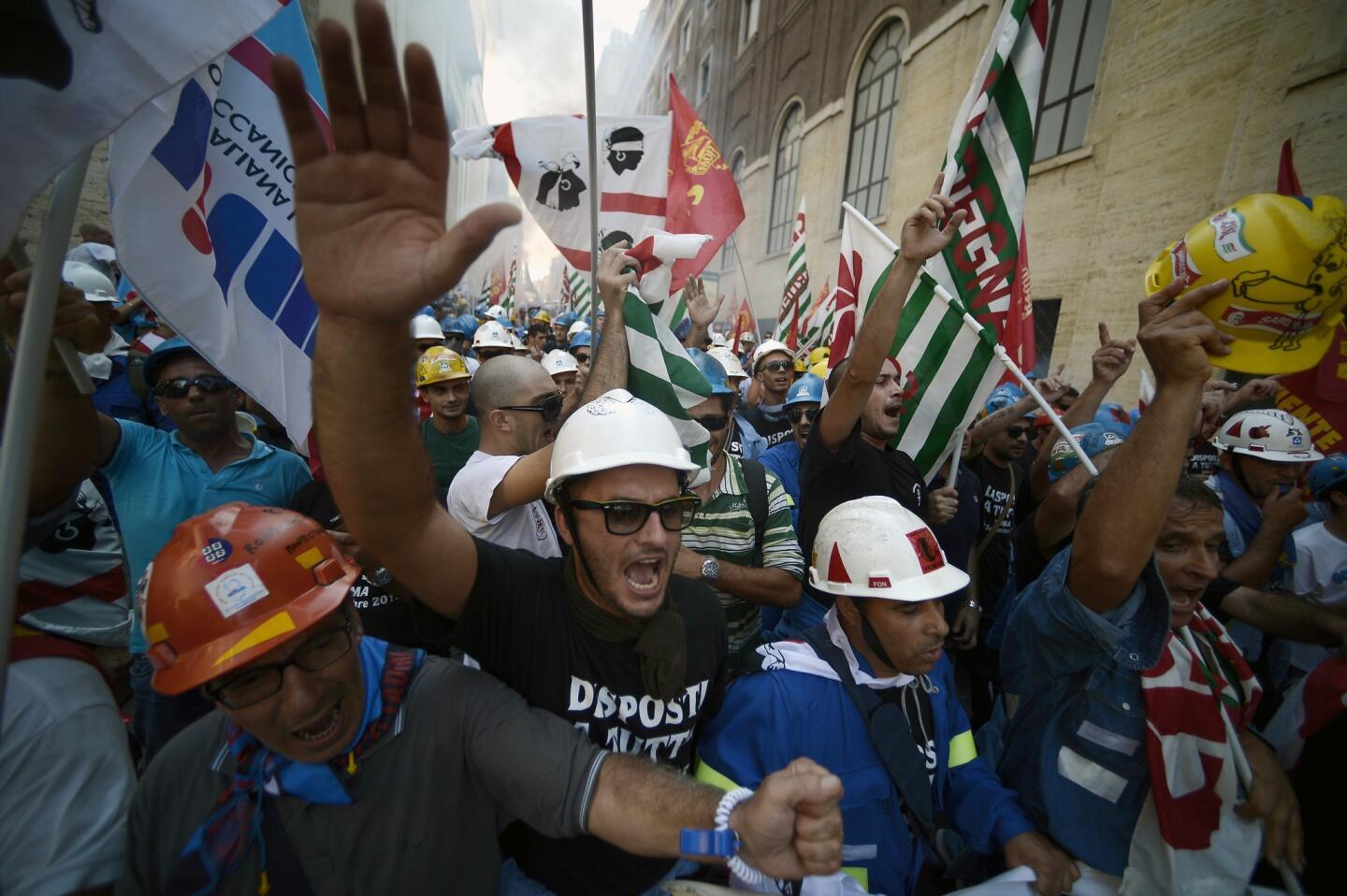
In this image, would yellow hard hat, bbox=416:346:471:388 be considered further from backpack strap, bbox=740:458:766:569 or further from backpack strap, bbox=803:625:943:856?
backpack strap, bbox=803:625:943:856

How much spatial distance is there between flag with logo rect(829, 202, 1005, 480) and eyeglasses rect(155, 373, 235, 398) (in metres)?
3.07

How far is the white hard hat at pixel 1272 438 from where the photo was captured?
3322mm

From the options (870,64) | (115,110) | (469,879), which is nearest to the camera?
(115,110)

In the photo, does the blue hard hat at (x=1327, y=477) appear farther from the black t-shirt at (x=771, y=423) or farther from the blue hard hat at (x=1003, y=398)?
the black t-shirt at (x=771, y=423)

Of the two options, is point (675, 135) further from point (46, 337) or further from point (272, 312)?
point (46, 337)

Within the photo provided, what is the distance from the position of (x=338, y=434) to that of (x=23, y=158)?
645mm

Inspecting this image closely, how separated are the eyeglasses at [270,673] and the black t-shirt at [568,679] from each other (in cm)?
28

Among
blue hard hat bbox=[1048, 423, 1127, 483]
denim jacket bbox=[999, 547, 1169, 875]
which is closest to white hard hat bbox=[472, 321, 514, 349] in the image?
blue hard hat bbox=[1048, 423, 1127, 483]

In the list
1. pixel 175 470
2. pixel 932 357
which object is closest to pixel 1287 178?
pixel 932 357

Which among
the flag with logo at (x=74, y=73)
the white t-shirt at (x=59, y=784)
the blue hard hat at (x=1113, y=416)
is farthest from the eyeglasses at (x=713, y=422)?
the blue hard hat at (x=1113, y=416)

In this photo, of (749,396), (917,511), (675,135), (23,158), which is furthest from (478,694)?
(749,396)

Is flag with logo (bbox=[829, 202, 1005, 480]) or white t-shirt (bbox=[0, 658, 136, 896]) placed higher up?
flag with logo (bbox=[829, 202, 1005, 480])

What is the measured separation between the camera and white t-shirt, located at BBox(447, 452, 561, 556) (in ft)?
7.26

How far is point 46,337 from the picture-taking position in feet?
3.07
